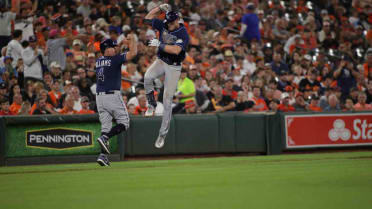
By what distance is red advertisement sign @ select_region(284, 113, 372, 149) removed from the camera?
17.6m

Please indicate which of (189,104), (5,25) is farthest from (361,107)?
(5,25)

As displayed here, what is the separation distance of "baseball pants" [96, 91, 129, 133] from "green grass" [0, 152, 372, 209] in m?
0.93

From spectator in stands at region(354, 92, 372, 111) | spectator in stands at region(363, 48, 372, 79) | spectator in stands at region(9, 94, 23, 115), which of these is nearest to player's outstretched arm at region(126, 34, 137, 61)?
spectator in stands at region(9, 94, 23, 115)

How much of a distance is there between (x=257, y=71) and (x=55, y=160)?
25.0 ft

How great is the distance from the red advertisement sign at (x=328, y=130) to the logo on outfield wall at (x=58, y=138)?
5.38 metres

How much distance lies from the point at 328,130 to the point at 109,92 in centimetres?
718

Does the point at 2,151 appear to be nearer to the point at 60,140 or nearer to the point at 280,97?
the point at 60,140

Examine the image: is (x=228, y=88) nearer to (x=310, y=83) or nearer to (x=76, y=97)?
(x=310, y=83)

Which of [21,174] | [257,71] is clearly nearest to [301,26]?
[257,71]

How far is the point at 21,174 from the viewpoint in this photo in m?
12.2

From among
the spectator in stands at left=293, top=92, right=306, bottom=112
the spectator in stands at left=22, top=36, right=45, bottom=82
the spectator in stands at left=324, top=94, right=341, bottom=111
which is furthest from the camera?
the spectator in stands at left=324, top=94, right=341, bottom=111

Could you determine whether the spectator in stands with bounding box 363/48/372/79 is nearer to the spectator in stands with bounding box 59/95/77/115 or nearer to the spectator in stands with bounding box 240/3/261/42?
the spectator in stands with bounding box 240/3/261/42

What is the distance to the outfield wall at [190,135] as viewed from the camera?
15672mm

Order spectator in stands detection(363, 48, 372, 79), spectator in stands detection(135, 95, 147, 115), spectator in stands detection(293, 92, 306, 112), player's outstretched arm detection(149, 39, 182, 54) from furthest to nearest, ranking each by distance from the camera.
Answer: spectator in stands detection(363, 48, 372, 79)
spectator in stands detection(293, 92, 306, 112)
spectator in stands detection(135, 95, 147, 115)
player's outstretched arm detection(149, 39, 182, 54)
